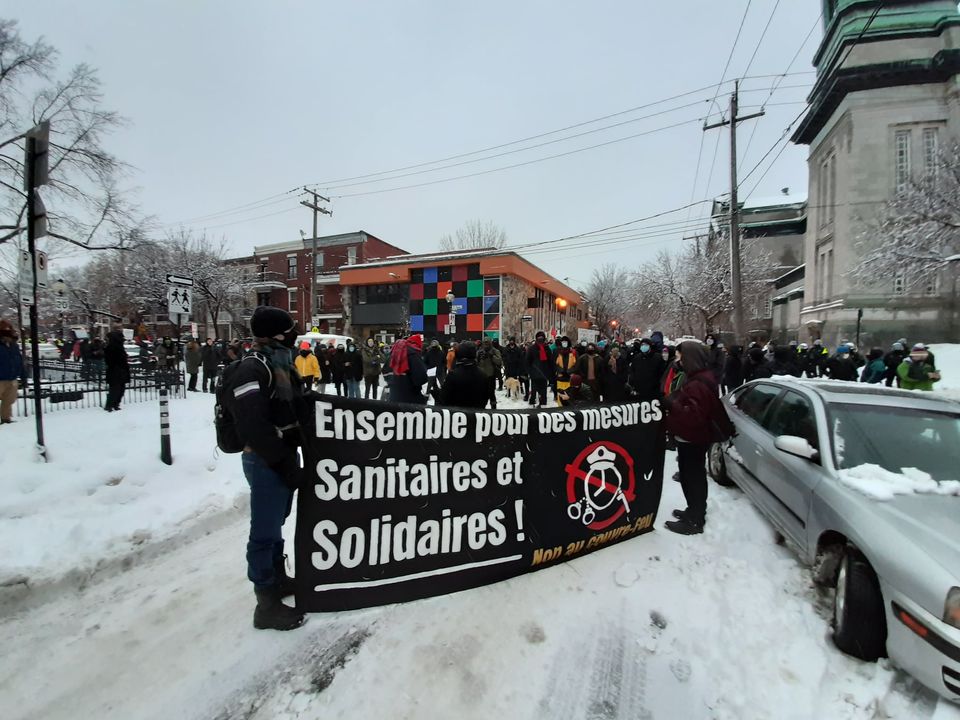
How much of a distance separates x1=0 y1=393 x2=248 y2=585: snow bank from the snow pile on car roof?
18.8 ft

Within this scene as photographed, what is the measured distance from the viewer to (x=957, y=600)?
2.08 m

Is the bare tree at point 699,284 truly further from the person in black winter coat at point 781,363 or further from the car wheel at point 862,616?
the car wheel at point 862,616

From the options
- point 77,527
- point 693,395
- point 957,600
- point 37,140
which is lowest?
point 77,527

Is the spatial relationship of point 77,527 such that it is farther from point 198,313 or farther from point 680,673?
point 198,313

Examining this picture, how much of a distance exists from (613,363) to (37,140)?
10.5 metres

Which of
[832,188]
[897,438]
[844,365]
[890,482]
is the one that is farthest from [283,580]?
[832,188]

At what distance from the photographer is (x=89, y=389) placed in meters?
8.75

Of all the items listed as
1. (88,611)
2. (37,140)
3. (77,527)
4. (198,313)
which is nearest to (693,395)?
(88,611)

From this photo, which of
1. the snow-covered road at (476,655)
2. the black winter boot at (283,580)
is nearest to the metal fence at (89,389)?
the snow-covered road at (476,655)

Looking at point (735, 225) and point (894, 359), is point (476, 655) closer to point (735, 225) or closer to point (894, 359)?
point (894, 359)

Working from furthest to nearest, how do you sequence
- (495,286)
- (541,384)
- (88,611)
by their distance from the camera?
(495,286) < (541,384) < (88,611)

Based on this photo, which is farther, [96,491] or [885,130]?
[885,130]

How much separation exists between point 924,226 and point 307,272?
44301 mm

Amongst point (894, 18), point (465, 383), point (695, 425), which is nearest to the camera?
point (695, 425)
